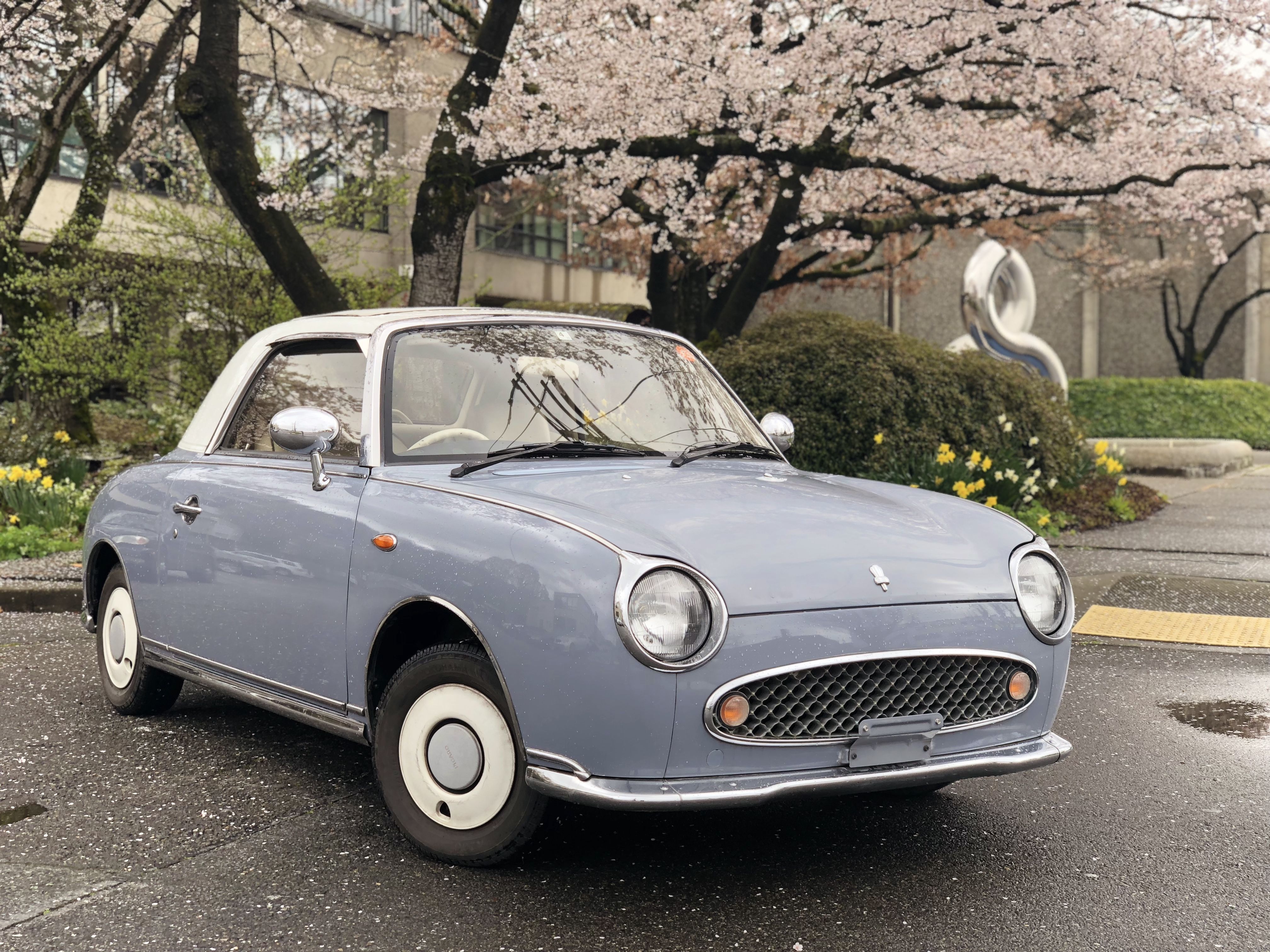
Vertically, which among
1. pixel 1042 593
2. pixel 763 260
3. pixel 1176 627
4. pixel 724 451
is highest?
pixel 763 260

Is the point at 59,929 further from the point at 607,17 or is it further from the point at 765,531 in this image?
the point at 607,17

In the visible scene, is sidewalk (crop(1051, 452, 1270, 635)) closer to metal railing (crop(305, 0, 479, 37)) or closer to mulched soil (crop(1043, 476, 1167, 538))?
mulched soil (crop(1043, 476, 1167, 538))

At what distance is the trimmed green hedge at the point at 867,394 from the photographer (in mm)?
11312

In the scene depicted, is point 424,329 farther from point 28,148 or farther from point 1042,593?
point 28,148

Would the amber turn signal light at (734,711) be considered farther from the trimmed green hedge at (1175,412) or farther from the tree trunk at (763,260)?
the trimmed green hedge at (1175,412)

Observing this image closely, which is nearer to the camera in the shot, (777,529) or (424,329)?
(777,529)

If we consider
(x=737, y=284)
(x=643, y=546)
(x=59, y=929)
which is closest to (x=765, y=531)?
(x=643, y=546)

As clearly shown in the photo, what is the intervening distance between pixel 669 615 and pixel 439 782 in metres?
0.91

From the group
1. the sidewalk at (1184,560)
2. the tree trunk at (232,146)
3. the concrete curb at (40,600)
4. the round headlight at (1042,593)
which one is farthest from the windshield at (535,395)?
the tree trunk at (232,146)

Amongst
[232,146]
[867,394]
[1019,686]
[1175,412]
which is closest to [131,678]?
[1019,686]

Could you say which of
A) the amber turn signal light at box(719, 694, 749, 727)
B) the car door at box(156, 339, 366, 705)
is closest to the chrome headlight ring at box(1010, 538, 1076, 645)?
the amber turn signal light at box(719, 694, 749, 727)

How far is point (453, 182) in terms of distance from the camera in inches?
458

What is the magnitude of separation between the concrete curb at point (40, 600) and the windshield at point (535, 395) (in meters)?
5.19

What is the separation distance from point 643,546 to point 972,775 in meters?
1.11
